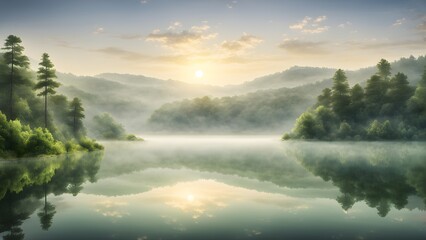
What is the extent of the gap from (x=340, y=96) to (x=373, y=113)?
11.3m

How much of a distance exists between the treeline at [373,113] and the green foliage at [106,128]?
6704cm

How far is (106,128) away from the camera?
515 ft

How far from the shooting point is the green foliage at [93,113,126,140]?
15488 centimetres

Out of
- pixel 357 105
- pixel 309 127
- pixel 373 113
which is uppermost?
pixel 357 105

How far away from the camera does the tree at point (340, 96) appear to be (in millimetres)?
129075

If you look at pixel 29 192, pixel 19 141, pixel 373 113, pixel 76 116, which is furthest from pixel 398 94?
pixel 29 192

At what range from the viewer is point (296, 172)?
3916 centimetres

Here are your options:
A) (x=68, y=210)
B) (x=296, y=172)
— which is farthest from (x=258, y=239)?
(x=296, y=172)

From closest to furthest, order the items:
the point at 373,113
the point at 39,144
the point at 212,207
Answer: the point at 212,207, the point at 39,144, the point at 373,113

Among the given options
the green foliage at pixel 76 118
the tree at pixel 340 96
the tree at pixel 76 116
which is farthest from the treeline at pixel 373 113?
the tree at pixel 76 116

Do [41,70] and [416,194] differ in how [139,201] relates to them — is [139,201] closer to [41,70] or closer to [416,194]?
[416,194]

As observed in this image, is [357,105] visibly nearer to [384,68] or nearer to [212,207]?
[384,68]

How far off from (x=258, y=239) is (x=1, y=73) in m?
74.4

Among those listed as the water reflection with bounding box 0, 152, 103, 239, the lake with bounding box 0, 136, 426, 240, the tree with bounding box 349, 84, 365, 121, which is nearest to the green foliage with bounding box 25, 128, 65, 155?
the water reflection with bounding box 0, 152, 103, 239
